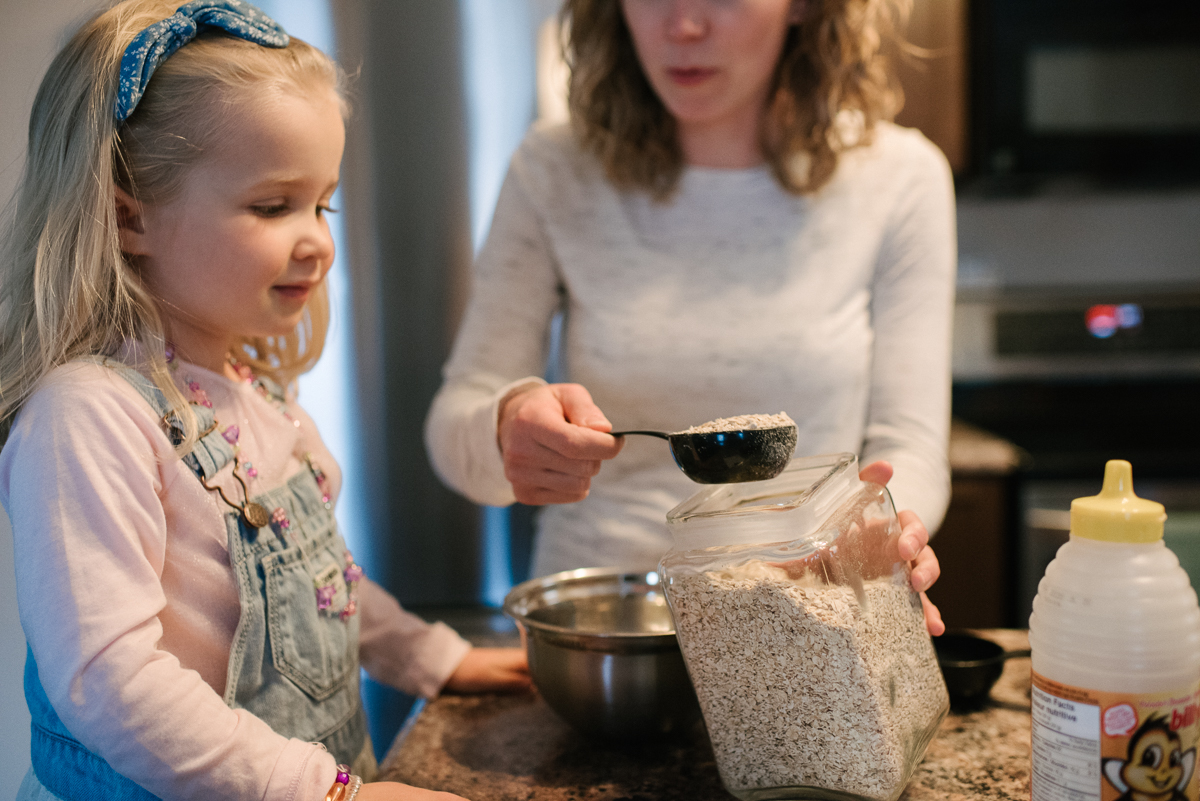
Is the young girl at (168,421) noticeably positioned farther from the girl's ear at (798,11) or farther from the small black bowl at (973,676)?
the girl's ear at (798,11)

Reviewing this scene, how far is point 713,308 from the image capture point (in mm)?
1187

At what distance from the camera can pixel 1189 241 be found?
2631mm

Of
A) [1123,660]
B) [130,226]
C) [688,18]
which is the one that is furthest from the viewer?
[688,18]

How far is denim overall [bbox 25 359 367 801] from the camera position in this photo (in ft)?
2.34

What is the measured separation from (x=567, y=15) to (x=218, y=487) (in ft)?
2.84

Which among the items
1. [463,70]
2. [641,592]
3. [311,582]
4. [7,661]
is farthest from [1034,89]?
[7,661]

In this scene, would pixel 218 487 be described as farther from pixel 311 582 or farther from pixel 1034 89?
pixel 1034 89

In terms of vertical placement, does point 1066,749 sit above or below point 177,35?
below

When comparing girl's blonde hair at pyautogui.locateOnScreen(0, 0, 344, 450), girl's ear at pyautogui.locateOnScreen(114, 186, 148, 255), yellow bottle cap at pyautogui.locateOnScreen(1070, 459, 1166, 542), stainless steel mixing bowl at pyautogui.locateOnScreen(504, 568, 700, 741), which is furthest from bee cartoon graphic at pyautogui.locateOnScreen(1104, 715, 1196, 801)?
girl's ear at pyautogui.locateOnScreen(114, 186, 148, 255)

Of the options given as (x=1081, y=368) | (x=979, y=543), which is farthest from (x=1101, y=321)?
(x=979, y=543)

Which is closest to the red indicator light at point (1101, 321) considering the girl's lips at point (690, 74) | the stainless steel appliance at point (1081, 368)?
the stainless steel appliance at point (1081, 368)

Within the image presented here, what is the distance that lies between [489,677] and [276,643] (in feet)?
0.84

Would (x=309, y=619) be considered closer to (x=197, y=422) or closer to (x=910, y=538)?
(x=197, y=422)

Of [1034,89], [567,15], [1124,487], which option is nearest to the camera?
[1124,487]
